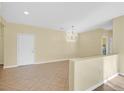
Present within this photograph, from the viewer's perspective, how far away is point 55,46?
8758mm

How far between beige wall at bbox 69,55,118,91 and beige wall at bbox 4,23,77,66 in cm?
441

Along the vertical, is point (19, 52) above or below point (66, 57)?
above

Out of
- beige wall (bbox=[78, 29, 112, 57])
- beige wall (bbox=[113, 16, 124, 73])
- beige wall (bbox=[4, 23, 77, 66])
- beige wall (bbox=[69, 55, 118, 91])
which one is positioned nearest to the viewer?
beige wall (bbox=[69, 55, 118, 91])

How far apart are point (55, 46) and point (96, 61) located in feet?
17.3

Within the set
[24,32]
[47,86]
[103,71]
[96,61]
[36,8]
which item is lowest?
[47,86]

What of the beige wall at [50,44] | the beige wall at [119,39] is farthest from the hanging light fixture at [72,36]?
the beige wall at [119,39]

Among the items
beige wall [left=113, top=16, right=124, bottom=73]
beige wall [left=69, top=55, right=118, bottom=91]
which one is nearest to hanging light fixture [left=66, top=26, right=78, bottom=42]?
beige wall [left=113, top=16, right=124, bottom=73]

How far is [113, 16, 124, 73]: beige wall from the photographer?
18.6 ft

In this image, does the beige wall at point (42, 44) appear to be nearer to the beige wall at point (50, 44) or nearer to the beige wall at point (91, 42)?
the beige wall at point (50, 44)

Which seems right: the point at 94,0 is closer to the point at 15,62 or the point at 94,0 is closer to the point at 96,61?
the point at 96,61

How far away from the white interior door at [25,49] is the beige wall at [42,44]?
23 cm

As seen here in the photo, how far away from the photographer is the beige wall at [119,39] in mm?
5660

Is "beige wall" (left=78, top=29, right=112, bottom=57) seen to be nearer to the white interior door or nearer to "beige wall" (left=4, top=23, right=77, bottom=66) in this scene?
"beige wall" (left=4, top=23, right=77, bottom=66)

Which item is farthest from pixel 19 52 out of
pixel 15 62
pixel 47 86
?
pixel 47 86
